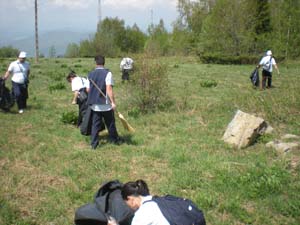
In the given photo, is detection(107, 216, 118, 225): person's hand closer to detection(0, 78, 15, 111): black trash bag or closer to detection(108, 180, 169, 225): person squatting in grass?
detection(108, 180, 169, 225): person squatting in grass

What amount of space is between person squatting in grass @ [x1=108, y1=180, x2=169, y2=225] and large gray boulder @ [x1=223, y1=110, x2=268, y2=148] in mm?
4359

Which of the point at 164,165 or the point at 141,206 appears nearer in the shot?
the point at 141,206

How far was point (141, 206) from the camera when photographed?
3447 mm

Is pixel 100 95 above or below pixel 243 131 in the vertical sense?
above

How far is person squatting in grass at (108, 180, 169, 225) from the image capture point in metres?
3.31

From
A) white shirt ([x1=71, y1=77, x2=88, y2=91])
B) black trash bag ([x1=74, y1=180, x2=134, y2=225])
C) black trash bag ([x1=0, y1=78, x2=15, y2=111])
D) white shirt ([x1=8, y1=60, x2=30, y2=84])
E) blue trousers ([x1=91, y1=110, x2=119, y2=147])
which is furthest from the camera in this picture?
black trash bag ([x1=0, y1=78, x2=15, y2=111])

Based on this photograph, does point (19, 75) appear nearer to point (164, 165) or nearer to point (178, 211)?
point (164, 165)

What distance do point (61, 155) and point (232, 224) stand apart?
4018mm

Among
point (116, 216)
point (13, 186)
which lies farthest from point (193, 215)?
point (13, 186)

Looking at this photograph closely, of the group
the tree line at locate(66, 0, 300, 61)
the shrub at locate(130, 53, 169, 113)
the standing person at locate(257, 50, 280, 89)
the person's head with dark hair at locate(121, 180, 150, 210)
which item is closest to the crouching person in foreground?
the person's head with dark hair at locate(121, 180, 150, 210)

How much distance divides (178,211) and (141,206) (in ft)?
1.16

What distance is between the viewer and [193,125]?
9570 millimetres

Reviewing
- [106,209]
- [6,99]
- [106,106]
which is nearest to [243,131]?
[106,106]

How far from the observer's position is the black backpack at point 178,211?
3.35m
